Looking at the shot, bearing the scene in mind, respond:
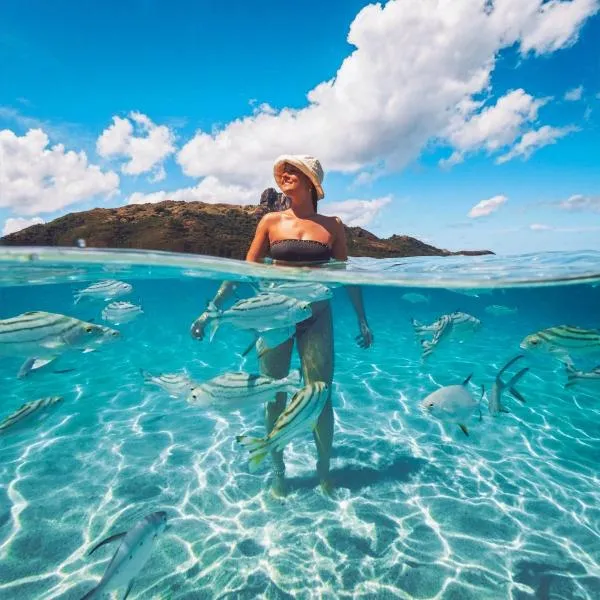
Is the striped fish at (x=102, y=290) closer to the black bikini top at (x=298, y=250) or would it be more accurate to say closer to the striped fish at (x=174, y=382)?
the striped fish at (x=174, y=382)

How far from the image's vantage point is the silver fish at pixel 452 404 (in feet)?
14.1

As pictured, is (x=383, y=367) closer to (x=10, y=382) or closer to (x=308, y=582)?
(x=308, y=582)

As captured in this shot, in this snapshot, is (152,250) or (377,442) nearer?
(377,442)

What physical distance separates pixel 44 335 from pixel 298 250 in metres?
2.96

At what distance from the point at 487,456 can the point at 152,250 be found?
8491 millimetres

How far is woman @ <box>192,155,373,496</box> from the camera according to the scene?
175 inches

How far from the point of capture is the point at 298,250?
4477 millimetres

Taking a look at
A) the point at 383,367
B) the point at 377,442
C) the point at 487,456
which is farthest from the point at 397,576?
the point at 383,367

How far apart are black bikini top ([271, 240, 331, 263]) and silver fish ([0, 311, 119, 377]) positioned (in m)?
2.30

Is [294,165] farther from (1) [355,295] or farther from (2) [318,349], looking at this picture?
(2) [318,349]

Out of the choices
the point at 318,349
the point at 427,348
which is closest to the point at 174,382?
the point at 318,349

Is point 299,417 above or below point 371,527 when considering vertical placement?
above

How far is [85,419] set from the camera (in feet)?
27.9

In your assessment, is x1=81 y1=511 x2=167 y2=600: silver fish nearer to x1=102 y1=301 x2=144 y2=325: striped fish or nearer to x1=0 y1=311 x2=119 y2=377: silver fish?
x1=0 y1=311 x2=119 y2=377: silver fish
